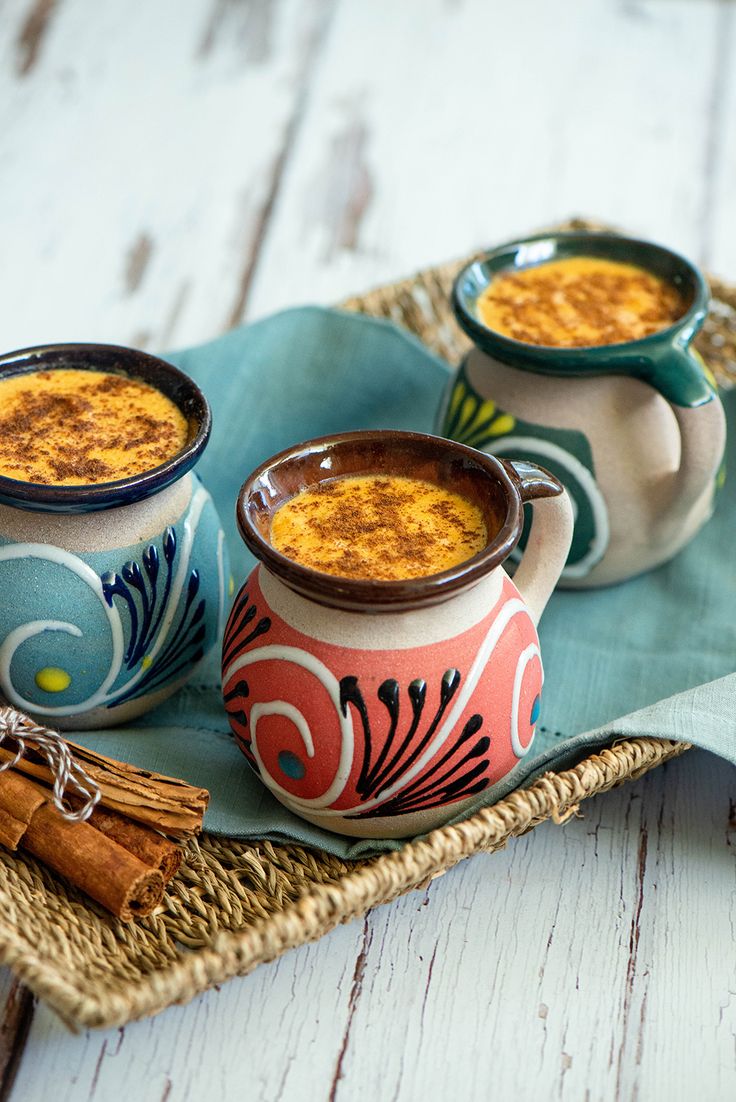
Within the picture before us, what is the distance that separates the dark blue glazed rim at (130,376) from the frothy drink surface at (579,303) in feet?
0.96

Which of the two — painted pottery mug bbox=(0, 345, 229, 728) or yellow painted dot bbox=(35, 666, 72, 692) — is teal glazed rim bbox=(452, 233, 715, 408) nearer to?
painted pottery mug bbox=(0, 345, 229, 728)

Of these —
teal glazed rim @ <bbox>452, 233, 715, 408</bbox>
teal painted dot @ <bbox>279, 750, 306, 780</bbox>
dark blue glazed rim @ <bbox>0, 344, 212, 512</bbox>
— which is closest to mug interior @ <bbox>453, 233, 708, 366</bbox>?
teal glazed rim @ <bbox>452, 233, 715, 408</bbox>

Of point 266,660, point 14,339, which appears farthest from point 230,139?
point 266,660

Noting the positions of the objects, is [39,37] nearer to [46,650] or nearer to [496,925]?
[46,650]

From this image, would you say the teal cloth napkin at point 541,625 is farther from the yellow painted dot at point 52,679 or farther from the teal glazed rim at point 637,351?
the teal glazed rim at point 637,351

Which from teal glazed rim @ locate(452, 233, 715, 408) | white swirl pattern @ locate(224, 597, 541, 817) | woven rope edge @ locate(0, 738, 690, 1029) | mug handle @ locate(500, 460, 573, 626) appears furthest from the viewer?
teal glazed rim @ locate(452, 233, 715, 408)

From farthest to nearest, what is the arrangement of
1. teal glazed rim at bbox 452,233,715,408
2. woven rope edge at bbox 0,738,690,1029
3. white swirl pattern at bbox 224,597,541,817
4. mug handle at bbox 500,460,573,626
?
teal glazed rim at bbox 452,233,715,408 → mug handle at bbox 500,460,573,626 → white swirl pattern at bbox 224,597,541,817 → woven rope edge at bbox 0,738,690,1029

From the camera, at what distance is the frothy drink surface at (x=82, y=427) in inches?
37.0

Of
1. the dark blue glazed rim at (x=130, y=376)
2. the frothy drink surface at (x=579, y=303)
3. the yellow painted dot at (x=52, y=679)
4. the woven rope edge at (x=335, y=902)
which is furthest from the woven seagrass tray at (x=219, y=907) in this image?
the frothy drink surface at (x=579, y=303)

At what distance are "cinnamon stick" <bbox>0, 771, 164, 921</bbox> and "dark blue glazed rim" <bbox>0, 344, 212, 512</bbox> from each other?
7.9 inches

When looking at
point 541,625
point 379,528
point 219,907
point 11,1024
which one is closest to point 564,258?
point 541,625

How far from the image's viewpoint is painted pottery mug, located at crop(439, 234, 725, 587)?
1.06 meters

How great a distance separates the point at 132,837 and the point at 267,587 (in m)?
0.19

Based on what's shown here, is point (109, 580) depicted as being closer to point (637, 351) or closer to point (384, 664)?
point (384, 664)
